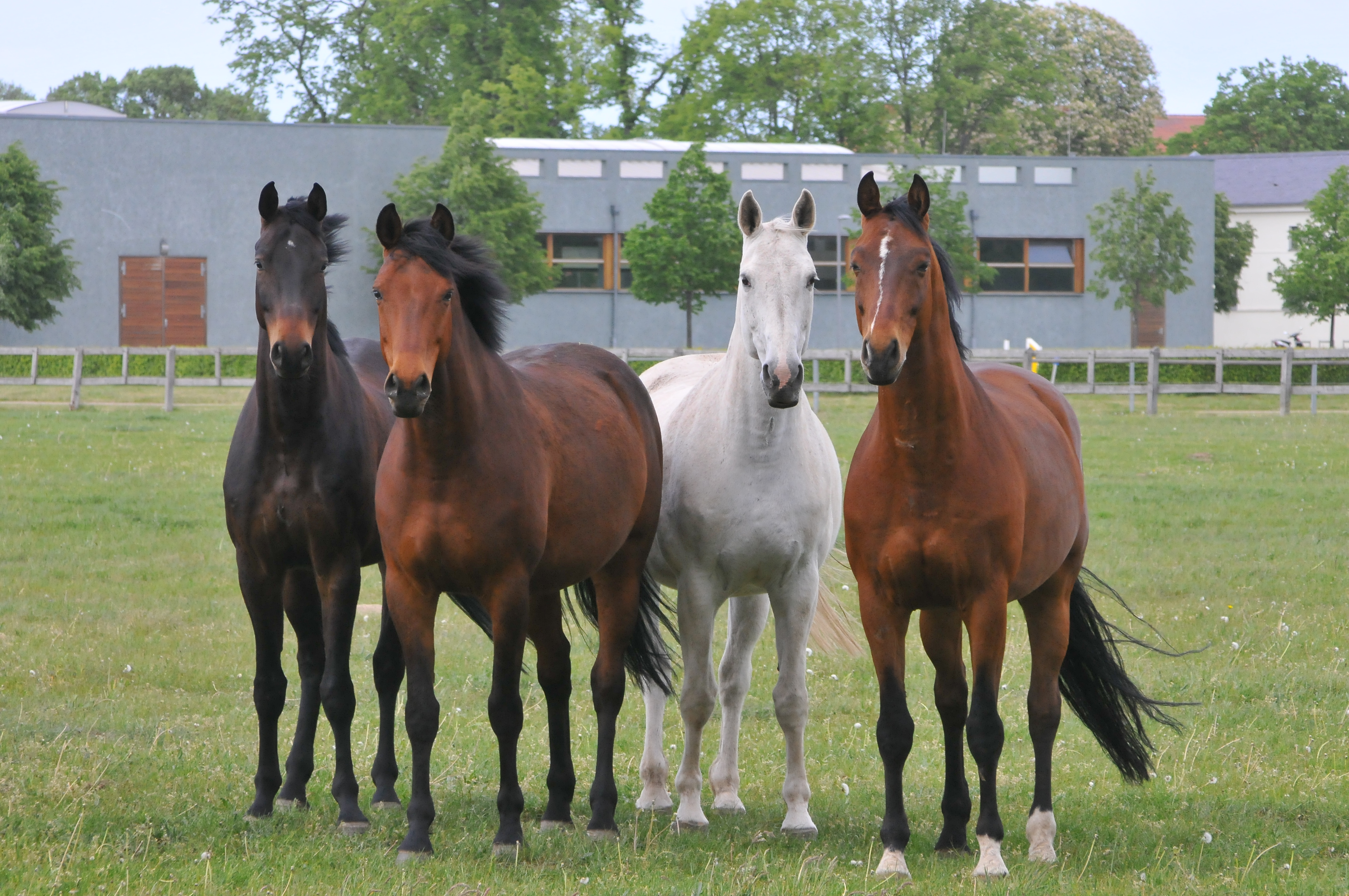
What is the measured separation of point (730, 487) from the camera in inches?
216

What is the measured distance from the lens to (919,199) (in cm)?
463

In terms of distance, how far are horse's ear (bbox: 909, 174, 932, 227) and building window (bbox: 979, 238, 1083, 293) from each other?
38145mm

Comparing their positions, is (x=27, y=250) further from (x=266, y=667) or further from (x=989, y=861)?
(x=989, y=861)

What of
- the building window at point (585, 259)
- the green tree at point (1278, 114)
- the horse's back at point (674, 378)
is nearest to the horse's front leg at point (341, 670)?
the horse's back at point (674, 378)

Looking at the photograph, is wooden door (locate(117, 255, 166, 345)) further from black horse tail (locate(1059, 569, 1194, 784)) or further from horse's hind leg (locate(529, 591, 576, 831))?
black horse tail (locate(1059, 569, 1194, 784))

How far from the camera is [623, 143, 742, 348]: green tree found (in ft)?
114

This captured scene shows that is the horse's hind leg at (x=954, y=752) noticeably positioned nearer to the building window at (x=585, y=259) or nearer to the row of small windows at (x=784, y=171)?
the row of small windows at (x=784, y=171)

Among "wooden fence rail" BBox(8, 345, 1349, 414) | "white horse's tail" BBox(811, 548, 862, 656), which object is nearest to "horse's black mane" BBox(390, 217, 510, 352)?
"white horse's tail" BBox(811, 548, 862, 656)

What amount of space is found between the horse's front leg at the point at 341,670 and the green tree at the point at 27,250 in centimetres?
2607

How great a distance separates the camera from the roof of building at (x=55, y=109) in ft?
139

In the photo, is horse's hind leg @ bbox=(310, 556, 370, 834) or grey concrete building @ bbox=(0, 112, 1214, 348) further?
grey concrete building @ bbox=(0, 112, 1214, 348)

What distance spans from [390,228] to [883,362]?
5.95ft

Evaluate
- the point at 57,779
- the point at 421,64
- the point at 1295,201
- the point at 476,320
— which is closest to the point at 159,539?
the point at 57,779

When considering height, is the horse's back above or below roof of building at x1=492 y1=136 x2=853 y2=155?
below
